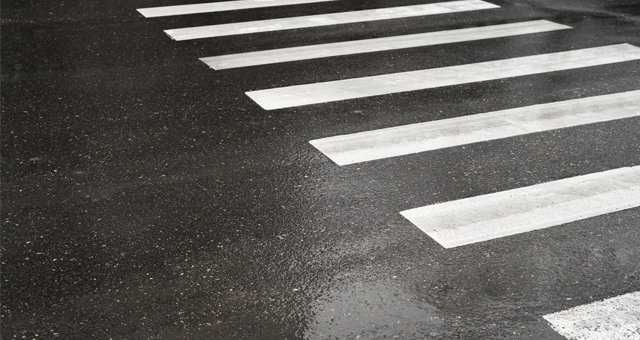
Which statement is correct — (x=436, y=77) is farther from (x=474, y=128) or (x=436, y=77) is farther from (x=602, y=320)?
(x=602, y=320)

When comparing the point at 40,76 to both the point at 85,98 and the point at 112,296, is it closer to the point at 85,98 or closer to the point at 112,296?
the point at 85,98

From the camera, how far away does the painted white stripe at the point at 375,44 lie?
745 centimetres

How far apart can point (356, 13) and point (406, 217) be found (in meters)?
5.34

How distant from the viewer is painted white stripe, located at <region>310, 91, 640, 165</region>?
559 cm

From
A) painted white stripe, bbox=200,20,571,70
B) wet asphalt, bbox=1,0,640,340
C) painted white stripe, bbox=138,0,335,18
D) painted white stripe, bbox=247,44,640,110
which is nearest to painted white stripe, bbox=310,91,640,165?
wet asphalt, bbox=1,0,640,340

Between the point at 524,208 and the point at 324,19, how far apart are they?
16.6 feet

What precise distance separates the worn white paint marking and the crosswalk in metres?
0.81

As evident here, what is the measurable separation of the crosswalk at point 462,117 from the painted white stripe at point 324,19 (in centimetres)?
1

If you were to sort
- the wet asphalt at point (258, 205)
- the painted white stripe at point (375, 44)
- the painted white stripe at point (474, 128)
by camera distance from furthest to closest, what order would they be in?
the painted white stripe at point (375, 44) < the painted white stripe at point (474, 128) < the wet asphalt at point (258, 205)

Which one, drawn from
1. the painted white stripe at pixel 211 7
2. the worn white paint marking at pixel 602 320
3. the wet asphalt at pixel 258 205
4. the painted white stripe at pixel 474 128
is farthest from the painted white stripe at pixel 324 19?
the worn white paint marking at pixel 602 320

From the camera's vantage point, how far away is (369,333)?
3.56 metres

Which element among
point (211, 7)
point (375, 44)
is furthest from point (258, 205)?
point (211, 7)

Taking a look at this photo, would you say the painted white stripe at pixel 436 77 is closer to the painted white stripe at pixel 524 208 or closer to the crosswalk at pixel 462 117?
the crosswalk at pixel 462 117

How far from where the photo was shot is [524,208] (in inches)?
188
